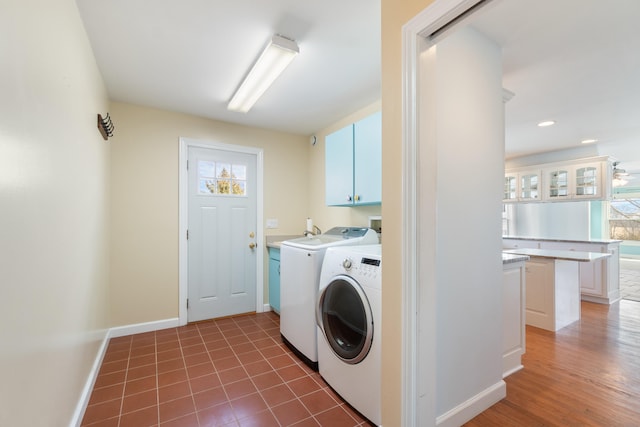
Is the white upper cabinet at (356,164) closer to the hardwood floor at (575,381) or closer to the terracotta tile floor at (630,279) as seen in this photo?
the hardwood floor at (575,381)

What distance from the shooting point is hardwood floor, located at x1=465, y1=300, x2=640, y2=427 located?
1557 mm

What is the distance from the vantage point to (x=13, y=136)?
827 millimetres

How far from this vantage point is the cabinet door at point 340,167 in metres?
2.59

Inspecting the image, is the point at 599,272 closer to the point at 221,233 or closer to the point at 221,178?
the point at 221,233

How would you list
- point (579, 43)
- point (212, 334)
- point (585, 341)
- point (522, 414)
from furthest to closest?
point (212, 334) < point (585, 341) < point (579, 43) < point (522, 414)

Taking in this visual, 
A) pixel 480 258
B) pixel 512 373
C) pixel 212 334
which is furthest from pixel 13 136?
pixel 512 373

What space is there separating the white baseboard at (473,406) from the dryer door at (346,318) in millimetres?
522

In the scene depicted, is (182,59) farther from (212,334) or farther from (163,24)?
(212,334)

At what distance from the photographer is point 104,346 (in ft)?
7.76

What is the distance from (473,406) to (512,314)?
82 cm

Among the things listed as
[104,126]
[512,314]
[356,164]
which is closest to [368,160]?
[356,164]

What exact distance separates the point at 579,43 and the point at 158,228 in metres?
3.76

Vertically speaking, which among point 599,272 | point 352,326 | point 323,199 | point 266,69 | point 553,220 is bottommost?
point 599,272

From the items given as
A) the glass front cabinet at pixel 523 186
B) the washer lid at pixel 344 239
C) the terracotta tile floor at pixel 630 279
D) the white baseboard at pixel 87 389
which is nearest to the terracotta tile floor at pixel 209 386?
the white baseboard at pixel 87 389
